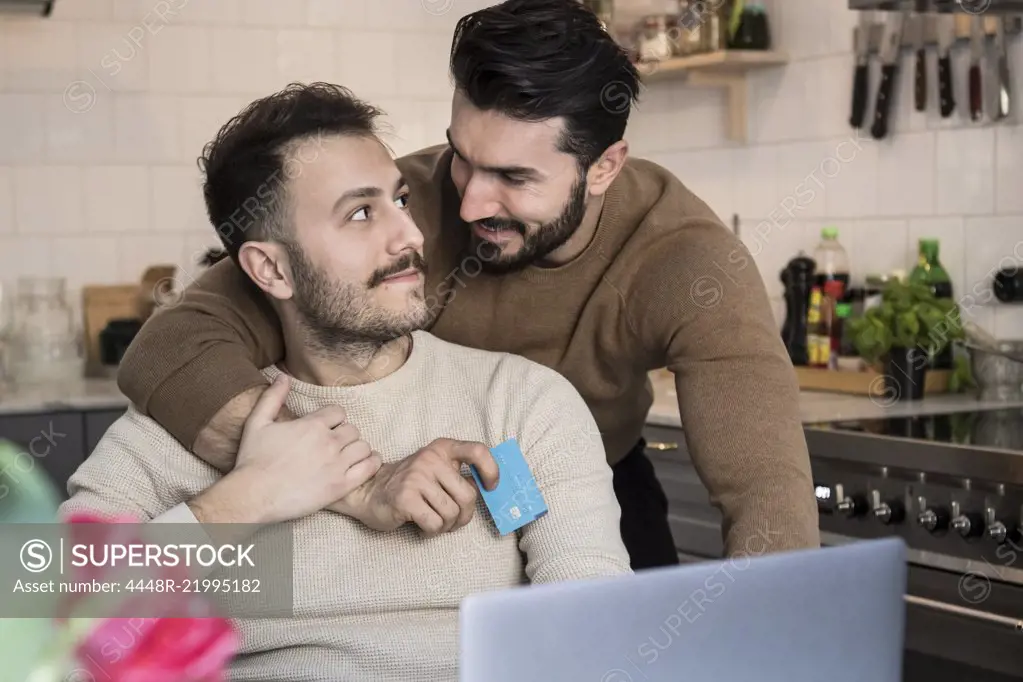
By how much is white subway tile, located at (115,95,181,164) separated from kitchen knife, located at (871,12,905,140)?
1.93 meters

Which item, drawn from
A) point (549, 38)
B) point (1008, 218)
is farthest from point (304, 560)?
point (1008, 218)

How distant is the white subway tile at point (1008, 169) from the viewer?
10.5 ft

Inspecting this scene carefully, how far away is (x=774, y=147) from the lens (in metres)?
3.83

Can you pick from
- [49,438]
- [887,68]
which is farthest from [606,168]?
[49,438]

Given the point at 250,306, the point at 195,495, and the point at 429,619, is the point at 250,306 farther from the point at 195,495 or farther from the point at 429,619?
the point at 429,619

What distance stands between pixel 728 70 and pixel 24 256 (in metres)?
1.98

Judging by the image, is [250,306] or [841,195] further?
[841,195]

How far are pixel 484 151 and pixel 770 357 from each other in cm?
48

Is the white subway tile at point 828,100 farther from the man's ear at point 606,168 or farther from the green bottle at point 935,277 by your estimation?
the man's ear at point 606,168

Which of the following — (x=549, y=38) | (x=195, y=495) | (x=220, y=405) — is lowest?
(x=195, y=495)

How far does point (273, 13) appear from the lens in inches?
163

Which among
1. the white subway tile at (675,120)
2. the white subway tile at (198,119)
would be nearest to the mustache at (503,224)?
the white subway tile at (675,120)

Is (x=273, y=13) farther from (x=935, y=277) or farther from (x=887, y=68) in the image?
(x=935, y=277)

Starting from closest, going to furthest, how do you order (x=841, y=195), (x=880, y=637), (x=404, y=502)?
(x=880, y=637), (x=404, y=502), (x=841, y=195)
